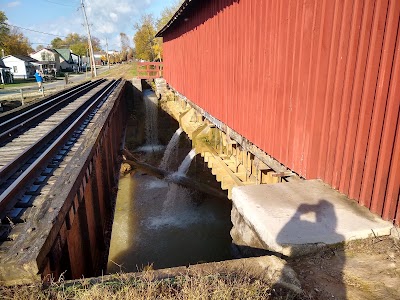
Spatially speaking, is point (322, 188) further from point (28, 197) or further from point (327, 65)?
point (28, 197)

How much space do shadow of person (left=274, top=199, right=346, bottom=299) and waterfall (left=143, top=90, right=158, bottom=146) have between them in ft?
58.2

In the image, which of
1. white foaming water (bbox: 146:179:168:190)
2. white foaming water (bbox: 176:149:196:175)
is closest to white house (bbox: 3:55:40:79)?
white foaming water (bbox: 146:179:168:190)

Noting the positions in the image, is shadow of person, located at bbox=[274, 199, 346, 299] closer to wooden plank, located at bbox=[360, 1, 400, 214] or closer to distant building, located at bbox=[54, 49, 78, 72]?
wooden plank, located at bbox=[360, 1, 400, 214]

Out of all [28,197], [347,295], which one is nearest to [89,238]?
[28,197]

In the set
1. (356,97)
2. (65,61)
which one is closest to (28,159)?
(356,97)

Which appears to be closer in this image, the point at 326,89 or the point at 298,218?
the point at 298,218

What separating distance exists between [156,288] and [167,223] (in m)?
7.78

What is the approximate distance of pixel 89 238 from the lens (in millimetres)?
5031

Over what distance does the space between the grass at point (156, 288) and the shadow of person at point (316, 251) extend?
1.07 ft

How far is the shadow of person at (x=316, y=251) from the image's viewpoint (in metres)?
2.65

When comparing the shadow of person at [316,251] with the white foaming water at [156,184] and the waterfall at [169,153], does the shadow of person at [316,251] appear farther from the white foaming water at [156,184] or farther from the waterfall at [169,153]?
the waterfall at [169,153]

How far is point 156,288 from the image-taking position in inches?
96.3

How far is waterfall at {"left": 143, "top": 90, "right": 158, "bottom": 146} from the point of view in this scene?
69.0 ft

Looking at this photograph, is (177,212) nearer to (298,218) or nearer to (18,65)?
(298,218)
